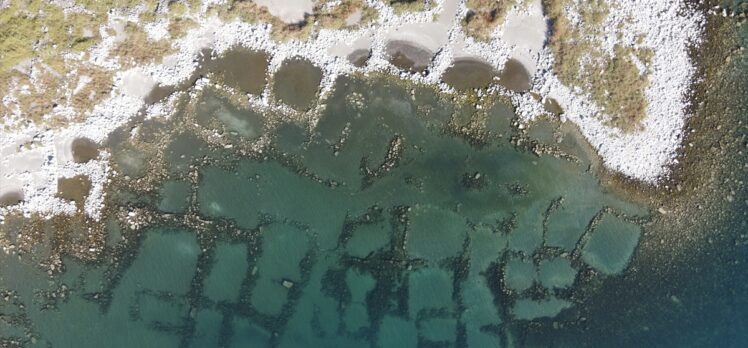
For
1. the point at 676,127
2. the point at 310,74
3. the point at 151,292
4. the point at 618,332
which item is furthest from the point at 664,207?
the point at 151,292

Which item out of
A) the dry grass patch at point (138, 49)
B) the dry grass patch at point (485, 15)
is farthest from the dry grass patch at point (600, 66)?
the dry grass patch at point (138, 49)

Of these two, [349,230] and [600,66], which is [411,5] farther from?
[349,230]

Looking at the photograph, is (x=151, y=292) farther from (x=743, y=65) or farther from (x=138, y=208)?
(x=743, y=65)

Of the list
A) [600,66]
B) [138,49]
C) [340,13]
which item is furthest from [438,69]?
[138,49]

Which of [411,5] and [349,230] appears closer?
[411,5]

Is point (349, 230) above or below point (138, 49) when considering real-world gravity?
below

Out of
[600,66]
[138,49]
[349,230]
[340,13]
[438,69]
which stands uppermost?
[340,13]
